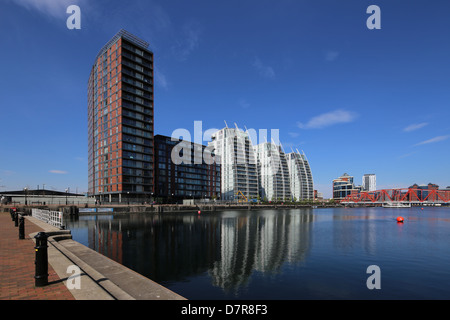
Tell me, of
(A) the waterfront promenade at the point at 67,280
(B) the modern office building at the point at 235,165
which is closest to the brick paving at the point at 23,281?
(A) the waterfront promenade at the point at 67,280

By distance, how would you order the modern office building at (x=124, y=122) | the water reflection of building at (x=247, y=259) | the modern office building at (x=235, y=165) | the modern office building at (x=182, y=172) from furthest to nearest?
the modern office building at (x=235, y=165) → the modern office building at (x=182, y=172) → the modern office building at (x=124, y=122) → the water reflection of building at (x=247, y=259)

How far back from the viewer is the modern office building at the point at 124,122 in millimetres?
85875

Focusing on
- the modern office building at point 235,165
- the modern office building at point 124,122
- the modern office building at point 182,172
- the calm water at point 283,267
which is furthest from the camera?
the modern office building at point 235,165

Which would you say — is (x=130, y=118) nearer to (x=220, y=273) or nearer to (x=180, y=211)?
(x=180, y=211)

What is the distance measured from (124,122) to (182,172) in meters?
48.6

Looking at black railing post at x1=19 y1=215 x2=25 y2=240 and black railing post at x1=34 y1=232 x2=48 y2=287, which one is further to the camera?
black railing post at x1=19 y1=215 x2=25 y2=240

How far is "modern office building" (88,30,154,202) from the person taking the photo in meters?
85.9

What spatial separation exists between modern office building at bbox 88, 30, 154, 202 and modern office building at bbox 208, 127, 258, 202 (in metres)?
87.4

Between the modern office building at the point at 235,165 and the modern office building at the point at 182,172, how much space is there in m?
28.2

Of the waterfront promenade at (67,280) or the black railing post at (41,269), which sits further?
the black railing post at (41,269)

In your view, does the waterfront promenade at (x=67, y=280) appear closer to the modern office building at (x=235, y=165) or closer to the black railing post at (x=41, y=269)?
the black railing post at (x=41, y=269)

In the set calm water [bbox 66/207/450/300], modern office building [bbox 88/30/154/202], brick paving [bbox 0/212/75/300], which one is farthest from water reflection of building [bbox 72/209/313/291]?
modern office building [bbox 88/30/154/202]

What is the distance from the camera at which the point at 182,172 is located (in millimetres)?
128750

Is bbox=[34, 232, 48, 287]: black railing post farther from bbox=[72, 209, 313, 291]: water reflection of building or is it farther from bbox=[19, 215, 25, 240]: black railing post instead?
bbox=[19, 215, 25, 240]: black railing post
